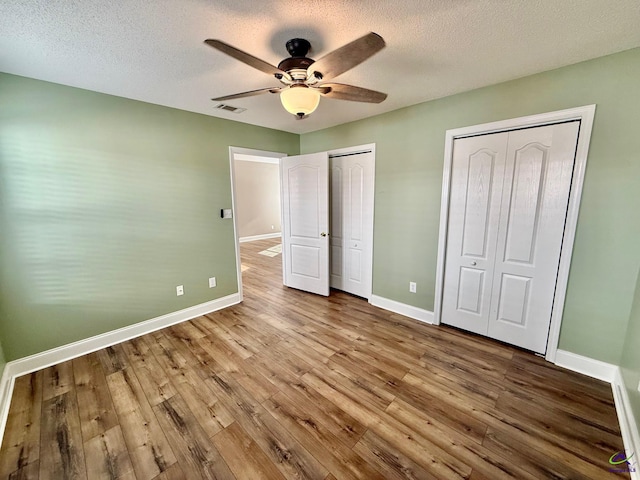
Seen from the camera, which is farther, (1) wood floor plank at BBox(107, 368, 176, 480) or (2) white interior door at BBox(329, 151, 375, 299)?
(2) white interior door at BBox(329, 151, 375, 299)

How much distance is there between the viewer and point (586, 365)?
6.55 feet

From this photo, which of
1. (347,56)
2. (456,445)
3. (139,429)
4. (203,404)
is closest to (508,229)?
(456,445)

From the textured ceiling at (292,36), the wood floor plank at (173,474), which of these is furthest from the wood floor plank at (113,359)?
the textured ceiling at (292,36)

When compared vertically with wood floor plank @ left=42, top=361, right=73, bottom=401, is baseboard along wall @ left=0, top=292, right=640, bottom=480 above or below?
above

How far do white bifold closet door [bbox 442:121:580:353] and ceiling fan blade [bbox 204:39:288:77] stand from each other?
1942 mm

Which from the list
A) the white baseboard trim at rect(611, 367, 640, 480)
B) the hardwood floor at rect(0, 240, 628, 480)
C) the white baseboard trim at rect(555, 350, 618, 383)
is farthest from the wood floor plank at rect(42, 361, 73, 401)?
the white baseboard trim at rect(555, 350, 618, 383)

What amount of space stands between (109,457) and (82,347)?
1.39 meters

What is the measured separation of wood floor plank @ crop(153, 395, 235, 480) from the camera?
1.34 m

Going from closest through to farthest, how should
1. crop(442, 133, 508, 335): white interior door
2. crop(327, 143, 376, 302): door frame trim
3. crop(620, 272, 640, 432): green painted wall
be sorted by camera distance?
crop(620, 272, 640, 432): green painted wall → crop(442, 133, 508, 335): white interior door → crop(327, 143, 376, 302): door frame trim

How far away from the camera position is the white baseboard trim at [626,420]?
1.34m

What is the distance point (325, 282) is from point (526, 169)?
2538 mm

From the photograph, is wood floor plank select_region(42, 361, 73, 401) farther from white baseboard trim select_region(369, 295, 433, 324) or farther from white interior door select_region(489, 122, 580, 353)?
white interior door select_region(489, 122, 580, 353)

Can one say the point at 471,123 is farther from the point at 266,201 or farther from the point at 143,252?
the point at 266,201

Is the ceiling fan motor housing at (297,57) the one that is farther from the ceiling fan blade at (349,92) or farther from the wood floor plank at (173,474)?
the wood floor plank at (173,474)
